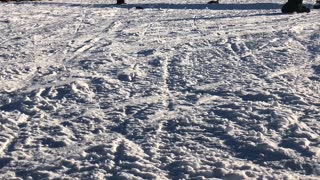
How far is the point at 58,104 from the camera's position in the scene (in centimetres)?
634

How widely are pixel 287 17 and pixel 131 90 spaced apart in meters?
8.77

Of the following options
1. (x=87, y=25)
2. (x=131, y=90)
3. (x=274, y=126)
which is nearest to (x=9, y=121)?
(x=131, y=90)

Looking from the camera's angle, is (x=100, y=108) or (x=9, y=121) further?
(x=100, y=108)

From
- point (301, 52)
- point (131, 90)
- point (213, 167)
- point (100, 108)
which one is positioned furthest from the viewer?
point (301, 52)

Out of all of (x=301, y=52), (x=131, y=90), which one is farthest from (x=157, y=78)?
(x=301, y=52)

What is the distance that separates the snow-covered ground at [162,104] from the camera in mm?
4551

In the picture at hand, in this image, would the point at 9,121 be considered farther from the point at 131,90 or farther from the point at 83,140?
the point at 131,90

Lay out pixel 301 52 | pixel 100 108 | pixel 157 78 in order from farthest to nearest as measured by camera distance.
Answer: pixel 301 52
pixel 157 78
pixel 100 108

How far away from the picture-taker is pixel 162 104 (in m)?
6.32

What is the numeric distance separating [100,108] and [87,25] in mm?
7762

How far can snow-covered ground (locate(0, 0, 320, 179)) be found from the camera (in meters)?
4.55

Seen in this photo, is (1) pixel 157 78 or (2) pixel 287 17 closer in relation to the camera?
(1) pixel 157 78

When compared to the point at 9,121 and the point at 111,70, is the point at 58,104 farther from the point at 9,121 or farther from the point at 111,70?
the point at 111,70

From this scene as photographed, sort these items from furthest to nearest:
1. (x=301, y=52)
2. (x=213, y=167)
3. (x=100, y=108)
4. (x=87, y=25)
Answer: (x=87, y=25) → (x=301, y=52) → (x=100, y=108) → (x=213, y=167)
